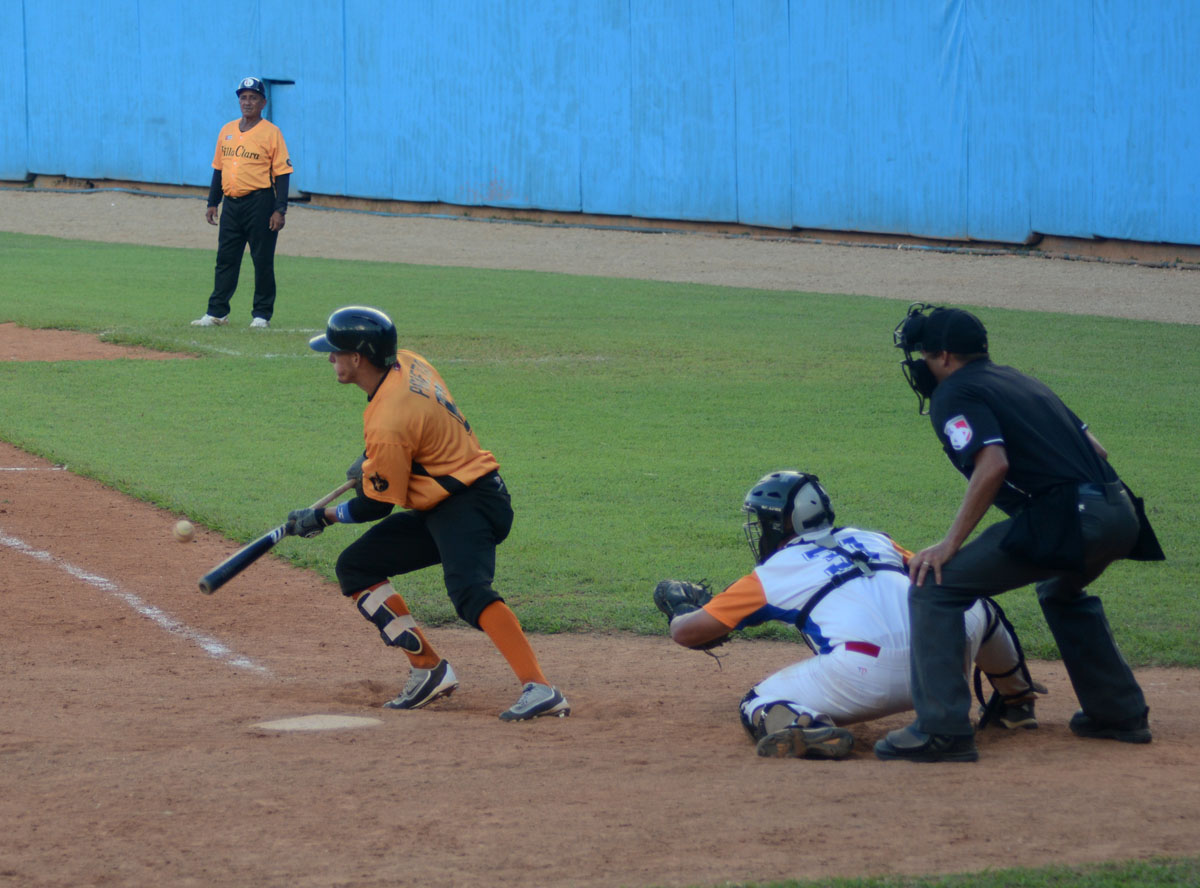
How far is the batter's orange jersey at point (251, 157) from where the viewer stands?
50.6ft

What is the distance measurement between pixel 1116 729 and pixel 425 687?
101 inches

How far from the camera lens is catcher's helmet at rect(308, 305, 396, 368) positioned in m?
5.38

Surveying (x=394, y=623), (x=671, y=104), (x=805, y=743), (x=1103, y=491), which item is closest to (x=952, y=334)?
(x=1103, y=491)

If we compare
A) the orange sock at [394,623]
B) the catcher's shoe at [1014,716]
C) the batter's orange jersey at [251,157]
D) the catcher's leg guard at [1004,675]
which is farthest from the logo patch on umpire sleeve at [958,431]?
the batter's orange jersey at [251,157]

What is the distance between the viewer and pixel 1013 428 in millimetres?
4750

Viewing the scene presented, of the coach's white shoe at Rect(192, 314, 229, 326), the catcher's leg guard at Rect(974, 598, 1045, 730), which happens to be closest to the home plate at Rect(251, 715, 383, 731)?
the catcher's leg guard at Rect(974, 598, 1045, 730)

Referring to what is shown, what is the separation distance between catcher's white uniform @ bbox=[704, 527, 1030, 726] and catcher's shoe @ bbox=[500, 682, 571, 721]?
76 cm

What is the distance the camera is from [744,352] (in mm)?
14867

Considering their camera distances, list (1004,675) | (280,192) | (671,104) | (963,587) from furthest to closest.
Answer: (671,104)
(280,192)
(1004,675)
(963,587)

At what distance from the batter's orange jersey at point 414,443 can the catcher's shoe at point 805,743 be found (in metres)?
1.48

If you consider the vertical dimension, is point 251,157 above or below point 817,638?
above

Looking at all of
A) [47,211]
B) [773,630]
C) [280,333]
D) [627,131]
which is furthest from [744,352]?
[47,211]

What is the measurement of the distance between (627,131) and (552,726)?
22.3 metres

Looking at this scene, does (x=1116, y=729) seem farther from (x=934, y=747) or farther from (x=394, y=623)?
(x=394, y=623)
